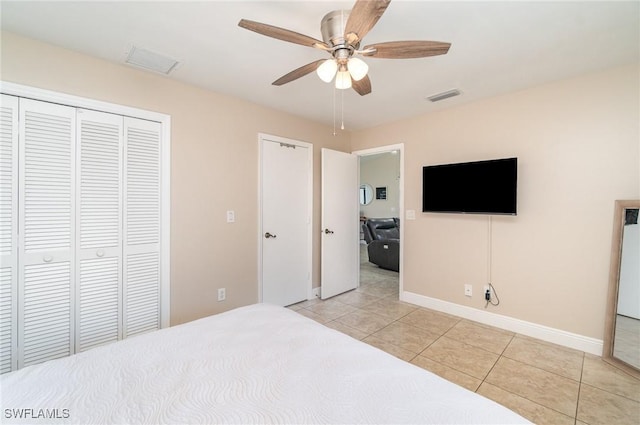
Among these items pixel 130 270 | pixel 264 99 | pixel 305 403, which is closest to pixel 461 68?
pixel 264 99

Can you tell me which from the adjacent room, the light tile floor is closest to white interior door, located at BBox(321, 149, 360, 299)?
the adjacent room

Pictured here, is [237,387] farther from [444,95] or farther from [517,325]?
[444,95]

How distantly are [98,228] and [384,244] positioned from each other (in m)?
4.33

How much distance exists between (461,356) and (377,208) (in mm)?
6288

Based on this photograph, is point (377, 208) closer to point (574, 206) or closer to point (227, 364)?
point (574, 206)

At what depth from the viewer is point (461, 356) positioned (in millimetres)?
2271

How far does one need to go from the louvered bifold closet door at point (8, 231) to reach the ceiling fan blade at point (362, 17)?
2306 millimetres

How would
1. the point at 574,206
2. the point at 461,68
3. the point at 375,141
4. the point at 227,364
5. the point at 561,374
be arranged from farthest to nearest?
1. the point at 375,141
2. the point at 574,206
3. the point at 461,68
4. the point at 561,374
5. the point at 227,364

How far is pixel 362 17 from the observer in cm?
123

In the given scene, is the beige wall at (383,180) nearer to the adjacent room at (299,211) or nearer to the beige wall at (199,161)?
the adjacent room at (299,211)

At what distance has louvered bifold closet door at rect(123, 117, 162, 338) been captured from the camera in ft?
7.43

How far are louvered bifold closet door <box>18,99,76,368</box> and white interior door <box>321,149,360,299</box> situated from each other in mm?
2508

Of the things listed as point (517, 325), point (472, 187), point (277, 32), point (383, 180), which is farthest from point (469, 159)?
point (383, 180)

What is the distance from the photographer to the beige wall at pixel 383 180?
784cm
